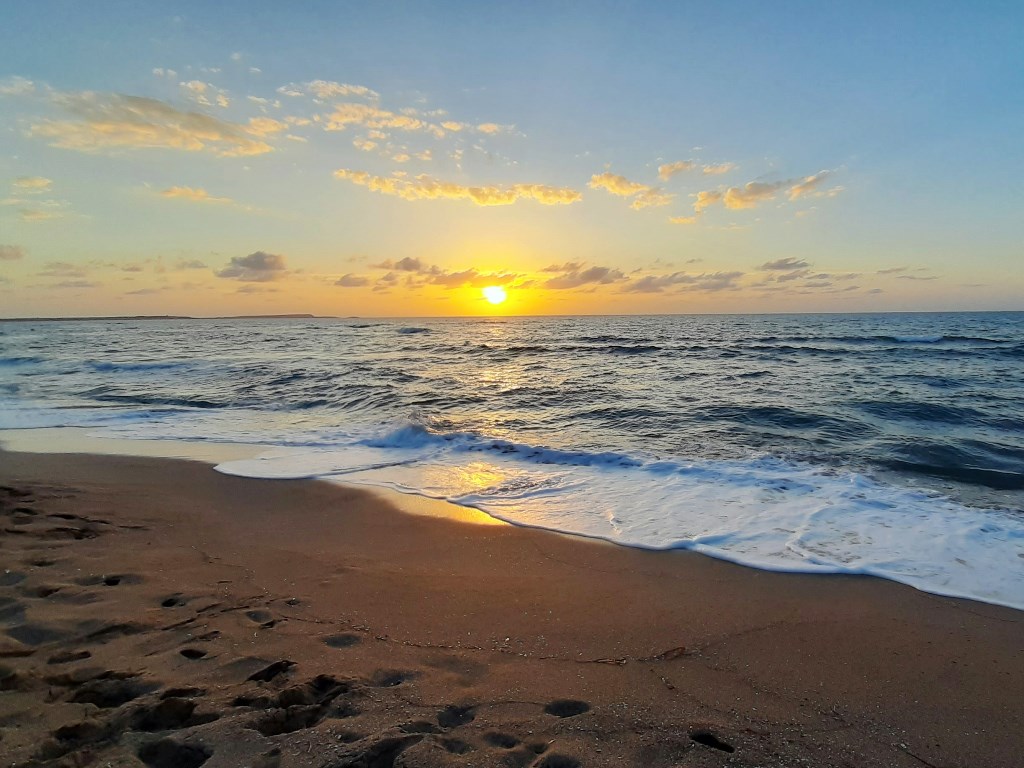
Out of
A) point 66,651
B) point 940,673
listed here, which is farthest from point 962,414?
point 66,651

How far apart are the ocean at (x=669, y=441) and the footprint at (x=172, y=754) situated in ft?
12.2

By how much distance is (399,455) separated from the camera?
9.02 m

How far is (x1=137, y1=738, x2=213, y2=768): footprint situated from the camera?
2.17 m

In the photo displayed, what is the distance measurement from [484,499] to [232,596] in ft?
10.6

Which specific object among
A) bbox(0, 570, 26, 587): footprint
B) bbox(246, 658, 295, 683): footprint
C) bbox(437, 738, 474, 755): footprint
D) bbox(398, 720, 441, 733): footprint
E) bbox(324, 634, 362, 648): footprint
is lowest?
bbox(324, 634, 362, 648): footprint

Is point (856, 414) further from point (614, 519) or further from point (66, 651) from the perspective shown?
point (66, 651)

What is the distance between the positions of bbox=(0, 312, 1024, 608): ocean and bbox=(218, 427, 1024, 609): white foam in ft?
0.10

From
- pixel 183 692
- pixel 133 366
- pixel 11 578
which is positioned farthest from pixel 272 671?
pixel 133 366

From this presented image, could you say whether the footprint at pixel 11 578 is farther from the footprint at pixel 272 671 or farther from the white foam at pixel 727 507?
the white foam at pixel 727 507

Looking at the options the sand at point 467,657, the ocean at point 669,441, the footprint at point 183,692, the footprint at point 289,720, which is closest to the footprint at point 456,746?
the sand at point 467,657

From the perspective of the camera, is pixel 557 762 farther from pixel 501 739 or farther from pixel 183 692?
pixel 183 692

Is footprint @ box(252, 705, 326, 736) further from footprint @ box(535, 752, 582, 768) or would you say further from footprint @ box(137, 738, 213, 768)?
footprint @ box(535, 752, 582, 768)

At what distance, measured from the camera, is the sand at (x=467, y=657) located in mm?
2340

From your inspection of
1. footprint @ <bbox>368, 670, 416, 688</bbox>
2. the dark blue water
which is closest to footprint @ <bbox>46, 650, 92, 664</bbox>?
footprint @ <bbox>368, 670, 416, 688</bbox>
